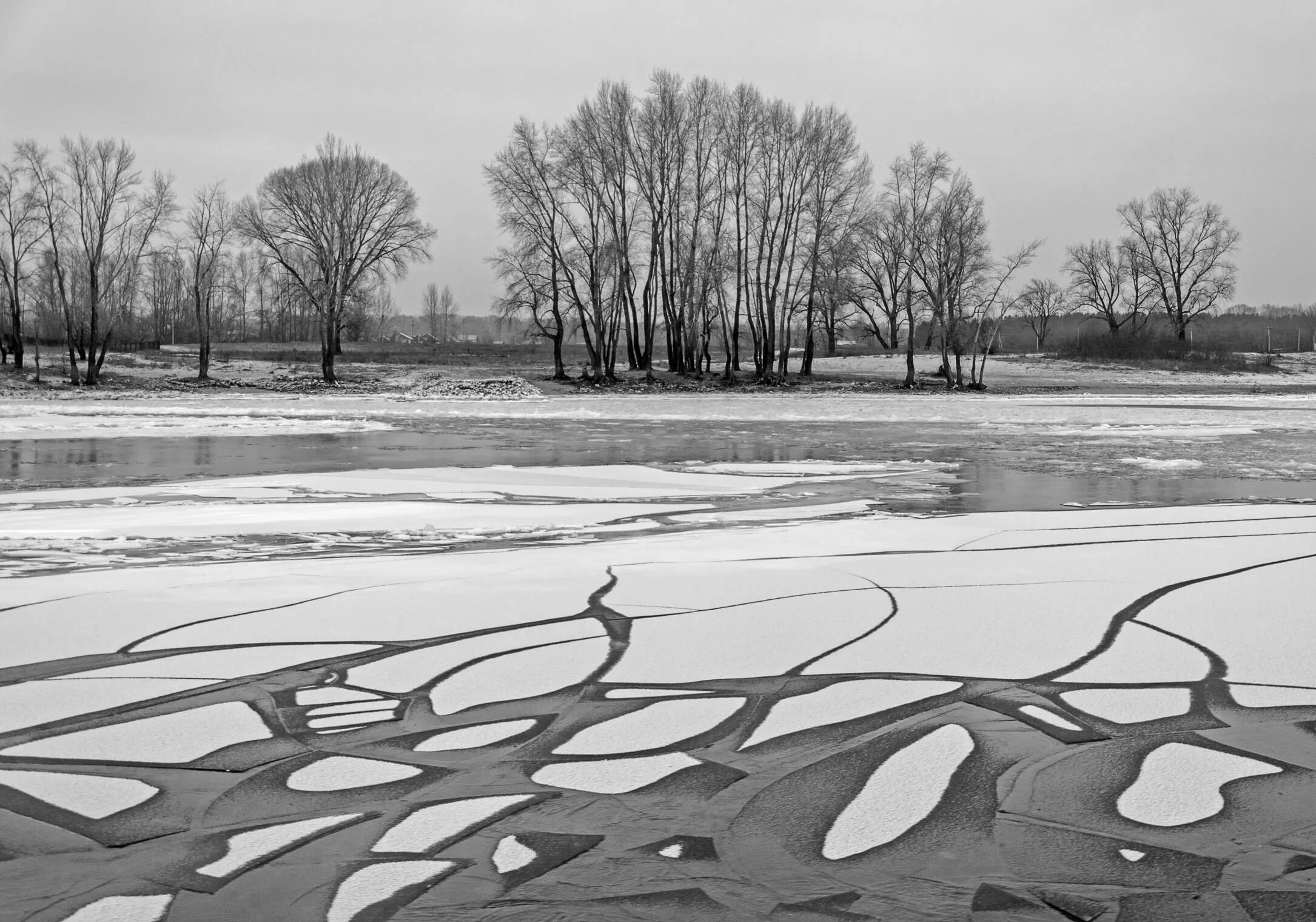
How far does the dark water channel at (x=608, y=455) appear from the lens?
33.9 feet

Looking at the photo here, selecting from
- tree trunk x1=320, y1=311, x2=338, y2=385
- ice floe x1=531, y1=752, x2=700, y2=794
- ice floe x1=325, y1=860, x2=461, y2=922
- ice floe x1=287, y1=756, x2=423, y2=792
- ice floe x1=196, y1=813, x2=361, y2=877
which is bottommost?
ice floe x1=196, y1=813, x2=361, y2=877

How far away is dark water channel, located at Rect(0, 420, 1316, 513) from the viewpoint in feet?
33.9

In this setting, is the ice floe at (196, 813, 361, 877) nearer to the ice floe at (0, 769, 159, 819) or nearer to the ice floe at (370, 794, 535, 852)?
the ice floe at (370, 794, 535, 852)

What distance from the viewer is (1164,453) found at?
14.6 metres

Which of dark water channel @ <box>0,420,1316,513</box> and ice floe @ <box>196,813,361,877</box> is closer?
ice floe @ <box>196,813,361,877</box>

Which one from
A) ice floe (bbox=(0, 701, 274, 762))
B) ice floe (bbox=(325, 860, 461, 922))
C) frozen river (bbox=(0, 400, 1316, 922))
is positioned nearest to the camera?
ice floe (bbox=(325, 860, 461, 922))

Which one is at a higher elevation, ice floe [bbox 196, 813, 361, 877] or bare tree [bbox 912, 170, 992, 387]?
bare tree [bbox 912, 170, 992, 387]

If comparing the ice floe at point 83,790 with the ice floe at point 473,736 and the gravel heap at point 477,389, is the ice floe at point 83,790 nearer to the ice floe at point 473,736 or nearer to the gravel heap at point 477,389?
the ice floe at point 473,736

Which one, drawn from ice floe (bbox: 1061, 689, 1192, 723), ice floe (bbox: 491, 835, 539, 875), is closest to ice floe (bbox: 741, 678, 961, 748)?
ice floe (bbox: 1061, 689, 1192, 723)

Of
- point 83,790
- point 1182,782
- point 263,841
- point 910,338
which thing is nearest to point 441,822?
point 263,841

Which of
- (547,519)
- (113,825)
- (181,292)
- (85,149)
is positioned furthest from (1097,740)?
(181,292)

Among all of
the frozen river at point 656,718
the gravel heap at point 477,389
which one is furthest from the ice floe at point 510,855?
the gravel heap at point 477,389

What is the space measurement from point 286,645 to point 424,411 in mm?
23033

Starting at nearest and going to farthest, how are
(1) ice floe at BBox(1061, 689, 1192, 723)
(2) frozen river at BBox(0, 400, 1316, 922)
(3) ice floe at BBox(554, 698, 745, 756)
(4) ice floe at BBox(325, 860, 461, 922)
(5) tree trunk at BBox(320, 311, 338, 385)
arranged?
(4) ice floe at BBox(325, 860, 461, 922)
(2) frozen river at BBox(0, 400, 1316, 922)
(3) ice floe at BBox(554, 698, 745, 756)
(1) ice floe at BBox(1061, 689, 1192, 723)
(5) tree trunk at BBox(320, 311, 338, 385)
